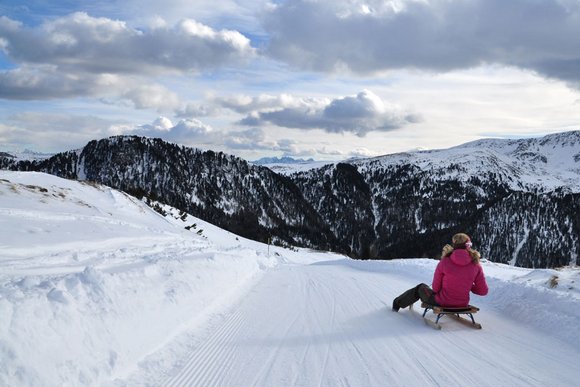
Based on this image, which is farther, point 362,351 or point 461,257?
point 461,257

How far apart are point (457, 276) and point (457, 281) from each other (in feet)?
0.40

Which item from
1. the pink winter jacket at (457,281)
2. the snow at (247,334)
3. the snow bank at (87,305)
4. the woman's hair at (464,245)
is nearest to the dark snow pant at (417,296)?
the pink winter jacket at (457,281)

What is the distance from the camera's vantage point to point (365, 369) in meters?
6.61

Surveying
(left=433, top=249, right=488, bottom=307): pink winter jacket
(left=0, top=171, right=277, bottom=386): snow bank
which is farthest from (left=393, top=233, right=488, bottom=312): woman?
(left=0, top=171, right=277, bottom=386): snow bank

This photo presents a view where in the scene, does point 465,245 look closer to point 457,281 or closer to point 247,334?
point 457,281

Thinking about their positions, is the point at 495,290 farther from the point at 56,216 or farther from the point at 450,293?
the point at 56,216

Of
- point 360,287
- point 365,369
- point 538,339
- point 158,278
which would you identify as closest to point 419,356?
point 365,369

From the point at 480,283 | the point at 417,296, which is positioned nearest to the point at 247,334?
the point at 417,296

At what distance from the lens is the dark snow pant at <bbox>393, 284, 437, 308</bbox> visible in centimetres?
966

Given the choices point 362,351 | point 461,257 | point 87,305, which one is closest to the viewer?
point 87,305

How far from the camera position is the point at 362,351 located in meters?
7.48

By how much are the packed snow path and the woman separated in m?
0.59

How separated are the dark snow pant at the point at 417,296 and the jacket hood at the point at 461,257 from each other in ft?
3.13

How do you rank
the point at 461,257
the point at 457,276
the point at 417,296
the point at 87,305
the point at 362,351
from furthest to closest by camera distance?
the point at 417,296 < the point at 457,276 < the point at 461,257 < the point at 362,351 < the point at 87,305
